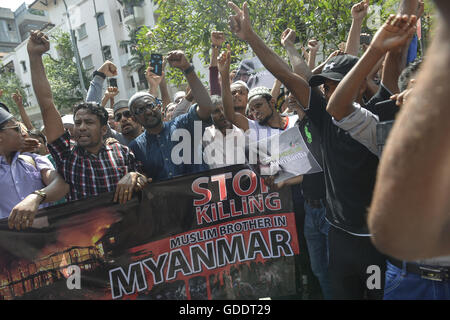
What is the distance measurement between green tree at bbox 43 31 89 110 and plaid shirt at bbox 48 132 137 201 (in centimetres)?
2874

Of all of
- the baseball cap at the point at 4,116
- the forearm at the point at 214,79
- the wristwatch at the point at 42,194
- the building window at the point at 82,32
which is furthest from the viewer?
the building window at the point at 82,32

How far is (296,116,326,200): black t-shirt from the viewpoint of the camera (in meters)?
2.69

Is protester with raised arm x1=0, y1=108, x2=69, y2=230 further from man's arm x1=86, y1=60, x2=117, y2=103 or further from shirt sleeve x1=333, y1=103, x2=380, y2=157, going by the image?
shirt sleeve x1=333, y1=103, x2=380, y2=157

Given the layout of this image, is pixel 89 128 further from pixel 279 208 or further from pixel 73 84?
pixel 73 84

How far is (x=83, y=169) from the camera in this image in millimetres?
2748

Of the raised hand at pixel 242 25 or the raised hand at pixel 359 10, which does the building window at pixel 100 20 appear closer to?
the raised hand at pixel 359 10

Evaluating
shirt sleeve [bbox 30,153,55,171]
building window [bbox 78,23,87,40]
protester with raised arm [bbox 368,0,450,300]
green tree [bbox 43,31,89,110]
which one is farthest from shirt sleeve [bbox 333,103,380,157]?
building window [bbox 78,23,87,40]

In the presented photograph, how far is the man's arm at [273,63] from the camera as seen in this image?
89.8 inches

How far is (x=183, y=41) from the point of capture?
34.2 ft

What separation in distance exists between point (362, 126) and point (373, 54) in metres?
0.42

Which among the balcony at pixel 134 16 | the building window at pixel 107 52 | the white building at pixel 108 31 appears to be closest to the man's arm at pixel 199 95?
the white building at pixel 108 31

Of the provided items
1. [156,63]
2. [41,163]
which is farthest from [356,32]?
[41,163]

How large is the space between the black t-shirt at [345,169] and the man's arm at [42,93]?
1.92 metres

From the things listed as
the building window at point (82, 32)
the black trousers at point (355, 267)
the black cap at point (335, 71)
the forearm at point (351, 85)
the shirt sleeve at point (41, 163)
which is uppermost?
the building window at point (82, 32)
